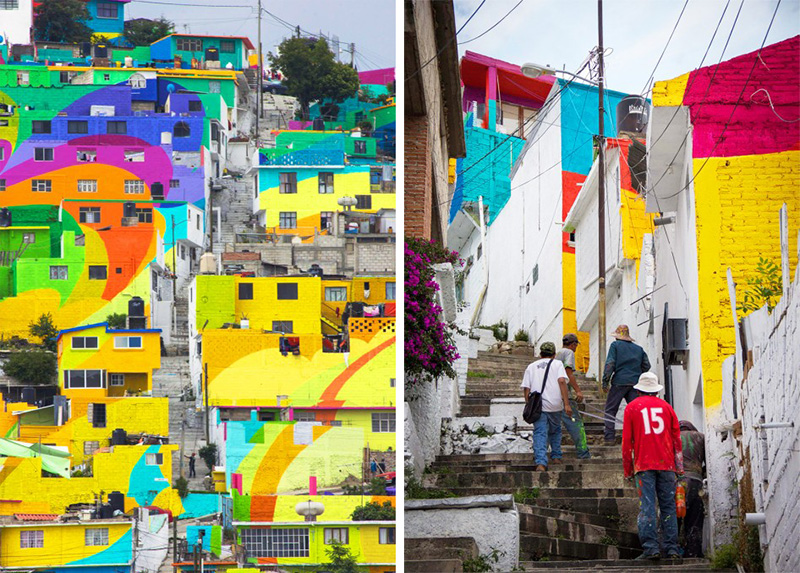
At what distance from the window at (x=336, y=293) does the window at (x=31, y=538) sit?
2906 mm

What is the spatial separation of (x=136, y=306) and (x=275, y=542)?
2.22 meters

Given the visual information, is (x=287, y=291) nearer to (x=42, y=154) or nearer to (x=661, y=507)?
(x=42, y=154)

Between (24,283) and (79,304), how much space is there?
50cm

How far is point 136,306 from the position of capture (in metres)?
9.22

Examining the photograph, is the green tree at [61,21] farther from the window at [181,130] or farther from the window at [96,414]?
the window at [96,414]

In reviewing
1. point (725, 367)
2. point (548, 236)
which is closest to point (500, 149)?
point (548, 236)

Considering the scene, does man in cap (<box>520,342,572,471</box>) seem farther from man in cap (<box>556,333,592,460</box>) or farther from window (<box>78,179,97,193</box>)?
window (<box>78,179,97,193</box>)

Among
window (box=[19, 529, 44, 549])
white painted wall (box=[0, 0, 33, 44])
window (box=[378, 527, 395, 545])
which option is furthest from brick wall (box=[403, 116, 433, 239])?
window (box=[19, 529, 44, 549])

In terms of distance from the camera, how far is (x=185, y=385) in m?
9.27

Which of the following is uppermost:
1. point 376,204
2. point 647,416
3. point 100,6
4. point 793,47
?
point 100,6

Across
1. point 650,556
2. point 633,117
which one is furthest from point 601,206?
point 650,556

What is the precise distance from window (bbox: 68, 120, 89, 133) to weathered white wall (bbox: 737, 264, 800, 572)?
19.1 ft

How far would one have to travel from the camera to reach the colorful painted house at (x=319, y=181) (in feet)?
32.4

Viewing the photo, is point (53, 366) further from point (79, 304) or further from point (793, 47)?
point (793, 47)
